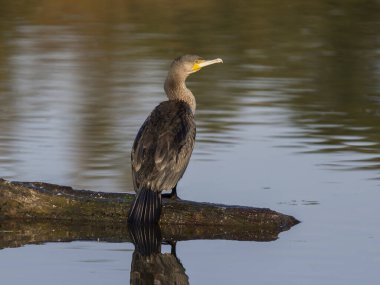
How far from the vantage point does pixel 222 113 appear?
13.6 metres

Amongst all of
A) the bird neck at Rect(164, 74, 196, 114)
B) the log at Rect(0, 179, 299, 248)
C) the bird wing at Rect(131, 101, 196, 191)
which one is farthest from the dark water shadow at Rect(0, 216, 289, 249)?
the bird neck at Rect(164, 74, 196, 114)

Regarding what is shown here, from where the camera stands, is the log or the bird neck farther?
the bird neck

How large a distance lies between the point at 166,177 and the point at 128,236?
21.8 inches

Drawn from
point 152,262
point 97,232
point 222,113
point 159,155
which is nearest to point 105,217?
point 97,232

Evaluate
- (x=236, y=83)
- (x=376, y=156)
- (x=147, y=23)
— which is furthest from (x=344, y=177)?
(x=147, y=23)

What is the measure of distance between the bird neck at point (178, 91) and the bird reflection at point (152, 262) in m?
1.52

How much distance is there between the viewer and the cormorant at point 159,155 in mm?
8648

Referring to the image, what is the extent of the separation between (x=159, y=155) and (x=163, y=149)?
0.07 meters

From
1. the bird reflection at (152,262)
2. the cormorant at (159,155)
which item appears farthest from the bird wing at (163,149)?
the bird reflection at (152,262)

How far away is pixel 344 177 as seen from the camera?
10562mm

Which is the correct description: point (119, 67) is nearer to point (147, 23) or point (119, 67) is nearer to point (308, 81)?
point (308, 81)

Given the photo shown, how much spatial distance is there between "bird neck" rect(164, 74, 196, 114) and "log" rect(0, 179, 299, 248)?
4.40ft

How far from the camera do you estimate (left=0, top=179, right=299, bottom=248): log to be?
8.64 meters

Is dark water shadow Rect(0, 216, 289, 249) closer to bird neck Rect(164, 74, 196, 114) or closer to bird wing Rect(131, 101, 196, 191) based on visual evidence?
bird wing Rect(131, 101, 196, 191)
